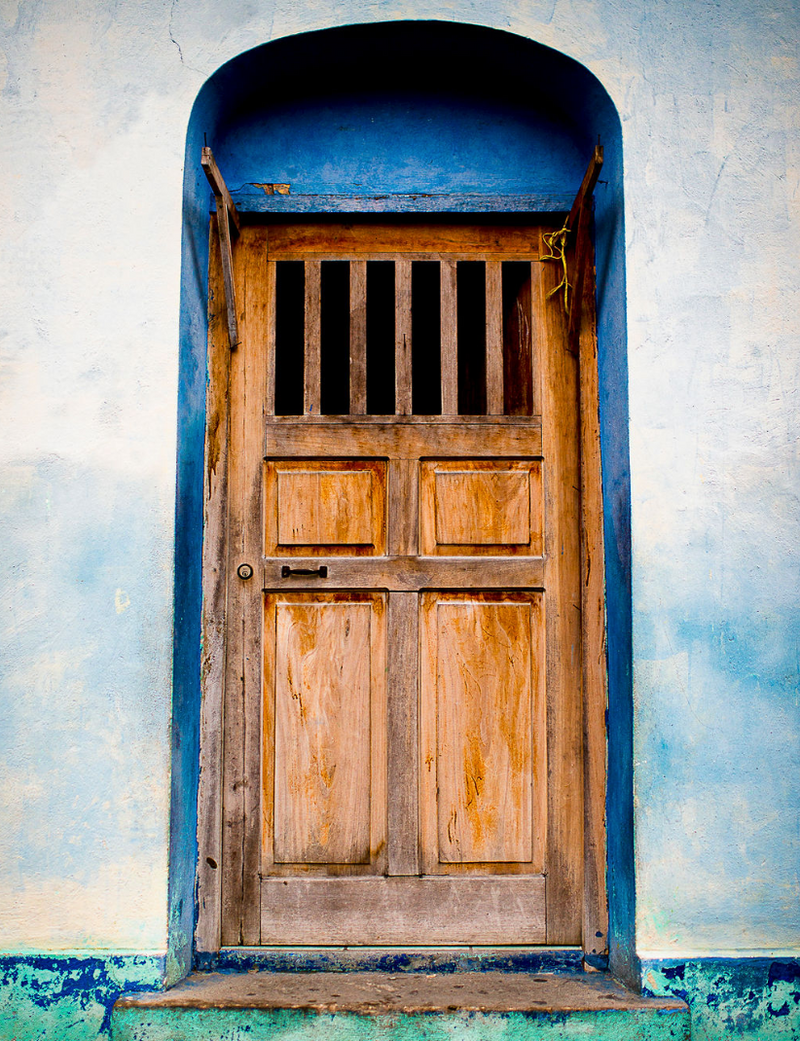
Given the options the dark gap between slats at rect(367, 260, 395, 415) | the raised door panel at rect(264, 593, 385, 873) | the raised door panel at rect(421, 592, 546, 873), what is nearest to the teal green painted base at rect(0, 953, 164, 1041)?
the raised door panel at rect(264, 593, 385, 873)

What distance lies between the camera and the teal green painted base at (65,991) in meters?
2.25

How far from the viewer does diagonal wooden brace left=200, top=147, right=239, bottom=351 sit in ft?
8.11

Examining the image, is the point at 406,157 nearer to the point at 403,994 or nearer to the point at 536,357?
the point at 536,357

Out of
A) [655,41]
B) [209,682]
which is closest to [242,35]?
[655,41]

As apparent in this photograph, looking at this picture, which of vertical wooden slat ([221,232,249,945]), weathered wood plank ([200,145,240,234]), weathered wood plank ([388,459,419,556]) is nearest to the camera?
weathered wood plank ([200,145,240,234])

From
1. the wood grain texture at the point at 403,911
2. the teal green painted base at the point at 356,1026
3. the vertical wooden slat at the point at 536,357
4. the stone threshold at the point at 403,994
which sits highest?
the vertical wooden slat at the point at 536,357

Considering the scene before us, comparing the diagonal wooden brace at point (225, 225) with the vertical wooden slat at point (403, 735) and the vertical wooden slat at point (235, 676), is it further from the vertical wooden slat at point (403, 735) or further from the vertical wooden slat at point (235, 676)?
the vertical wooden slat at point (403, 735)

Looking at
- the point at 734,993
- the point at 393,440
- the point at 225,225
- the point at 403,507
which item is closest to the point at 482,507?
the point at 403,507

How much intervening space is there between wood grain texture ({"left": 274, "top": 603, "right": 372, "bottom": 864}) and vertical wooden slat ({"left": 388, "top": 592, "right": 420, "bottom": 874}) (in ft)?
0.27

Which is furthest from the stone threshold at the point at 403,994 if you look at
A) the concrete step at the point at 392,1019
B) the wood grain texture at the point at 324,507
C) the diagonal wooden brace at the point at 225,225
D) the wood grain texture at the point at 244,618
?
the diagonal wooden brace at the point at 225,225

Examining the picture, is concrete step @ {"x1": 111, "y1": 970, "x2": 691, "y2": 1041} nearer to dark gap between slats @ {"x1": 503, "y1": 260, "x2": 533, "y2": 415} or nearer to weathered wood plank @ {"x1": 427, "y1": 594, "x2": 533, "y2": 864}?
weathered wood plank @ {"x1": 427, "y1": 594, "x2": 533, "y2": 864}

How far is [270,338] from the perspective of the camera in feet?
9.01

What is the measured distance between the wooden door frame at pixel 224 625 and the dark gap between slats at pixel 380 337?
15.5 inches

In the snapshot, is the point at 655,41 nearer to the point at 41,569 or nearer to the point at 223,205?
the point at 223,205
